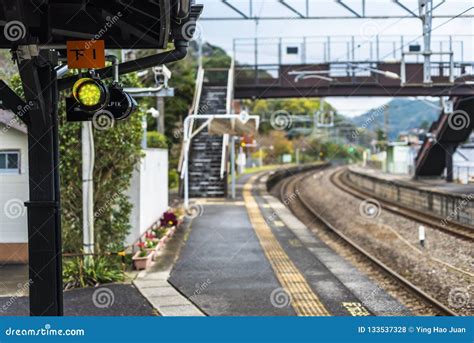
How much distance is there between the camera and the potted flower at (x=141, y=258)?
35.5ft

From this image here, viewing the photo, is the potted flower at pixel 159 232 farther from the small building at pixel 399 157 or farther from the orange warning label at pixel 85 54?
the small building at pixel 399 157

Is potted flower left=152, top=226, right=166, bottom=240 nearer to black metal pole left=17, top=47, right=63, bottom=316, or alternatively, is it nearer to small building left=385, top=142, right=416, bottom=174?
black metal pole left=17, top=47, right=63, bottom=316

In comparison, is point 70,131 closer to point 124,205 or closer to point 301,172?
point 124,205

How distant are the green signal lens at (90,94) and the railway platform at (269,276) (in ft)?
12.8

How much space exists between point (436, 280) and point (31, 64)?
7.92 m

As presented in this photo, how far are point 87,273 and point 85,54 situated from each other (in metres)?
5.13

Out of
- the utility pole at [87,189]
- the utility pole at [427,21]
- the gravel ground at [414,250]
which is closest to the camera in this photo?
the gravel ground at [414,250]

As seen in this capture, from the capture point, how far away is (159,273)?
10.6 metres

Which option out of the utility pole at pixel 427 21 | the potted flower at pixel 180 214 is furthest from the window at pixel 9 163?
the potted flower at pixel 180 214

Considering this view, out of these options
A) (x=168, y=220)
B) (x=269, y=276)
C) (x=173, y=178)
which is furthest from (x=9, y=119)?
(x=173, y=178)

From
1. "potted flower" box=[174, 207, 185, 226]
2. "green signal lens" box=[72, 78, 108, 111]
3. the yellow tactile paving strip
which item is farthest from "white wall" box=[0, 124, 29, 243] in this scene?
"potted flower" box=[174, 207, 185, 226]

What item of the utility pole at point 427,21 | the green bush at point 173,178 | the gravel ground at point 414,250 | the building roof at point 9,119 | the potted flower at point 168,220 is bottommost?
the gravel ground at point 414,250

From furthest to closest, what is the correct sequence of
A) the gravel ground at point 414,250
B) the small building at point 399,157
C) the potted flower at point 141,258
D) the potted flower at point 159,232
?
the small building at point 399,157 < the potted flower at point 159,232 < the potted flower at point 141,258 < the gravel ground at point 414,250

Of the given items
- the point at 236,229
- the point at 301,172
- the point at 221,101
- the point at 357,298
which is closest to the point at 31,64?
the point at 357,298
